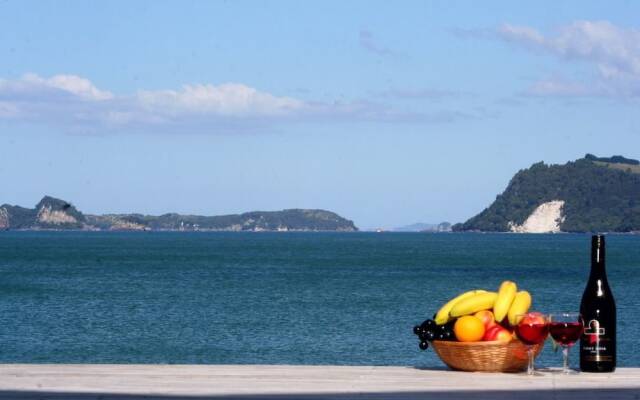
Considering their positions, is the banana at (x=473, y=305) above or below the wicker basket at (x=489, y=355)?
above

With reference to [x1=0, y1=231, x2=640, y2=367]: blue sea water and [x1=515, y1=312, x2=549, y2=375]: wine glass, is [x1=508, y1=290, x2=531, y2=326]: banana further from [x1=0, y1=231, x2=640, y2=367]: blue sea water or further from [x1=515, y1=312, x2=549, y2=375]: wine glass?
[x1=0, y1=231, x2=640, y2=367]: blue sea water

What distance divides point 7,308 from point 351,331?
24.0 meters

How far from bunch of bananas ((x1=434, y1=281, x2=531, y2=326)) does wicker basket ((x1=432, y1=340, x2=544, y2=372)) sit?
0.36 meters

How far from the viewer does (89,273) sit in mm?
118062

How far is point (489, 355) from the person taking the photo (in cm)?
936

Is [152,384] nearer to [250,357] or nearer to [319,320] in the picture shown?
[250,357]

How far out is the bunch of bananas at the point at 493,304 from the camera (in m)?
9.77

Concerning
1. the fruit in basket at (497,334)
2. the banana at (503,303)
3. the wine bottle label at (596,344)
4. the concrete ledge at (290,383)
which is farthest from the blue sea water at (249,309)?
the concrete ledge at (290,383)

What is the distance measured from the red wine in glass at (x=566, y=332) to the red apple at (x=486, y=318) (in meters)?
0.50

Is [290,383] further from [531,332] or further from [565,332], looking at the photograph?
[565,332]

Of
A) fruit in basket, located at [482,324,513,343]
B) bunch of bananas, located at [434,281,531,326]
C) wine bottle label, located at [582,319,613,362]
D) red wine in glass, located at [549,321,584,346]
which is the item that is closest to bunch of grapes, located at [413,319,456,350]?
bunch of bananas, located at [434,281,531,326]

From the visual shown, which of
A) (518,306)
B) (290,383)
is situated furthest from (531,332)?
(290,383)

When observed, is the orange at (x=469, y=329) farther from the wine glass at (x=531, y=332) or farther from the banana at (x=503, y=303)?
the wine glass at (x=531, y=332)

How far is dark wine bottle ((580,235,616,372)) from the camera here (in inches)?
375
